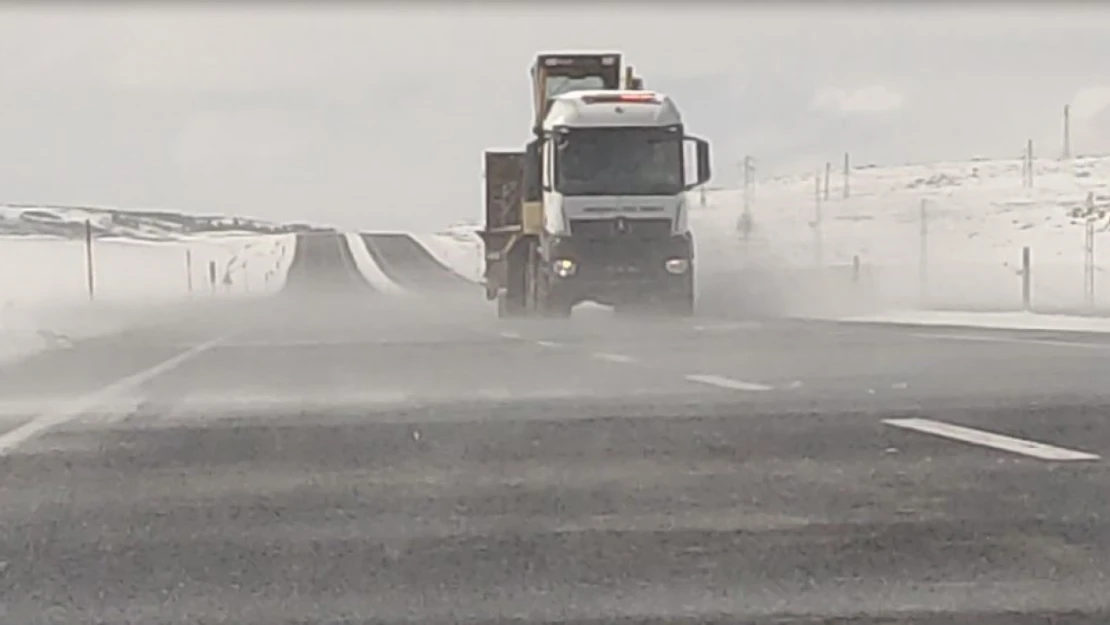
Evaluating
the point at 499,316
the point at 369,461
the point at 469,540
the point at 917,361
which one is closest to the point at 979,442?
the point at 369,461

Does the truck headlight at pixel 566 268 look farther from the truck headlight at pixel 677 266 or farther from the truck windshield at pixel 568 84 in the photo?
the truck windshield at pixel 568 84

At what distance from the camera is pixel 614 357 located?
1938cm

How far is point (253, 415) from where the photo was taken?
12516 millimetres

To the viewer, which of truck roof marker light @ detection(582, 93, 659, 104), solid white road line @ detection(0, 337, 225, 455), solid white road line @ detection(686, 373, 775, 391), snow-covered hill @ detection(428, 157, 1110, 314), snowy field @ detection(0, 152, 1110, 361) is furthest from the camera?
snow-covered hill @ detection(428, 157, 1110, 314)

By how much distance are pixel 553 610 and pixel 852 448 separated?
4.23 m

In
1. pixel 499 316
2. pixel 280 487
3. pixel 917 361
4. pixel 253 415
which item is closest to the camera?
pixel 280 487

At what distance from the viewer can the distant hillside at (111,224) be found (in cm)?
14538

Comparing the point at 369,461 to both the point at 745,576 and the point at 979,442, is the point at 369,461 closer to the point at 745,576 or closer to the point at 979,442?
the point at 979,442

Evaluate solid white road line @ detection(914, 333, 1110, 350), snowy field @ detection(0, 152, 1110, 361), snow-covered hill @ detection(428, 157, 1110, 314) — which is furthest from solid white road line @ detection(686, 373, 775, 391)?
snow-covered hill @ detection(428, 157, 1110, 314)

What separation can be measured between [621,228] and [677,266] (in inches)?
54.6

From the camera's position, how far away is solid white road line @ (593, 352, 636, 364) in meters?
18.7

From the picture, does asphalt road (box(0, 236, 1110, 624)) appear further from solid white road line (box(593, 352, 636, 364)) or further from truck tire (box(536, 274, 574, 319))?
truck tire (box(536, 274, 574, 319))

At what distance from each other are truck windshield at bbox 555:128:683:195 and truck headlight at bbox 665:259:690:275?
4.80 ft

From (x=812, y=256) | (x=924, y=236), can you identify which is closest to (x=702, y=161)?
(x=924, y=236)
